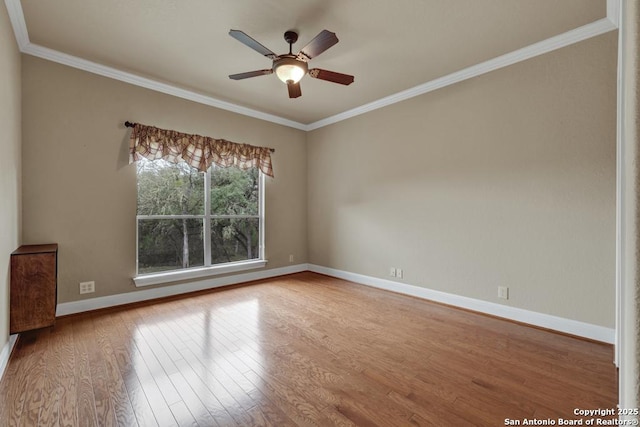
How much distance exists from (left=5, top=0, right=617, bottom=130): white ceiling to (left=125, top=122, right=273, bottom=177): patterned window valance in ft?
2.13

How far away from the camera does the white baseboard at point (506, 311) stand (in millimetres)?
2629

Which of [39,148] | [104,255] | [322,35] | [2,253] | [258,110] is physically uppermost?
[258,110]

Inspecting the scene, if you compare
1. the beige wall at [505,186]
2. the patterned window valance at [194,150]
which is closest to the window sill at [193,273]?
the patterned window valance at [194,150]

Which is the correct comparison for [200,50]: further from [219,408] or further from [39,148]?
[219,408]

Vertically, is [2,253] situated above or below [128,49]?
below

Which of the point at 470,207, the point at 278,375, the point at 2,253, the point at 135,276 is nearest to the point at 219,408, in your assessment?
the point at 278,375

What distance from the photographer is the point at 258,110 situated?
4762 mm

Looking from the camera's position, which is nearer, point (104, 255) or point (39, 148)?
point (39, 148)

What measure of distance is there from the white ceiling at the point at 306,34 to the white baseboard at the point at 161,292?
264 cm

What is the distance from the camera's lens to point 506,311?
3121mm

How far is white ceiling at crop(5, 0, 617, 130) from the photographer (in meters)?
2.42

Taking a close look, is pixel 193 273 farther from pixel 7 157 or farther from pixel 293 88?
pixel 293 88

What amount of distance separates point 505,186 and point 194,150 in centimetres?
391

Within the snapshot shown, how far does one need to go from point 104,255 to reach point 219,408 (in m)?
2.65
